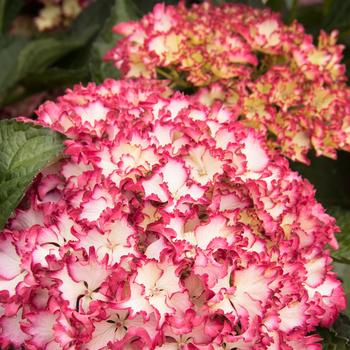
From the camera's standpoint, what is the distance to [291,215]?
0.83 m

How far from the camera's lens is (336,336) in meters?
0.84

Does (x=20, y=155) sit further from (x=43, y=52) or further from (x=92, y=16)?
(x=92, y=16)

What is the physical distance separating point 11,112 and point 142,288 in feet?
3.00

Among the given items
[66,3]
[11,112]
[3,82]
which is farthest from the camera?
[66,3]

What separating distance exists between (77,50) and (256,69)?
0.50 meters

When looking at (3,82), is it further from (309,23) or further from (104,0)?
(309,23)

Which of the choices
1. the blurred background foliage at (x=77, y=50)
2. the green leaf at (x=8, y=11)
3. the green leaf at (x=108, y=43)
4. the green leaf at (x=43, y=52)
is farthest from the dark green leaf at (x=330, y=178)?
the green leaf at (x=8, y=11)

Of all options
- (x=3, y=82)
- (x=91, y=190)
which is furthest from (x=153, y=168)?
(x=3, y=82)

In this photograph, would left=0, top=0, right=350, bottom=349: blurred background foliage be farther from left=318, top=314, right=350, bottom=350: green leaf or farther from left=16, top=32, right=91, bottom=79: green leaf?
left=318, top=314, right=350, bottom=350: green leaf

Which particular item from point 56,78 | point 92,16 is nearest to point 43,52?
point 56,78

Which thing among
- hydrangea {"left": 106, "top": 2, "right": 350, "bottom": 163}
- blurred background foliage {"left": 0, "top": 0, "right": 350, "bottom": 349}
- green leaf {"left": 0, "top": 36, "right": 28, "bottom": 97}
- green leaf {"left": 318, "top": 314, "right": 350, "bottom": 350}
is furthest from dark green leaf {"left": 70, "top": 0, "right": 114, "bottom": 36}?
green leaf {"left": 318, "top": 314, "right": 350, "bottom": 350}

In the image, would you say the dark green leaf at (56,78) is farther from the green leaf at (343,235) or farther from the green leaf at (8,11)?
the green leaf at (343,235)

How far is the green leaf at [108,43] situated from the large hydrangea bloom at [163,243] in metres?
0.40

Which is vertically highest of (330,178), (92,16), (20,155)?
(20,155)
